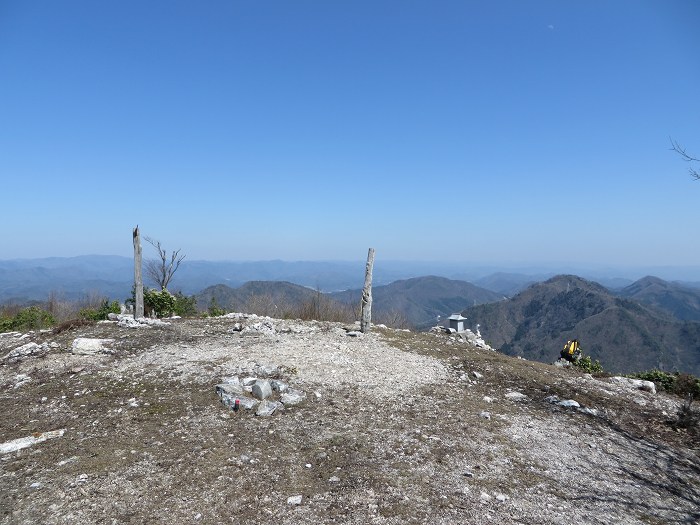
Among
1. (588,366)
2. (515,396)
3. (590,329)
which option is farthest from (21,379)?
(590,329)

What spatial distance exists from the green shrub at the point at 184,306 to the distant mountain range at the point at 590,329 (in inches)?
2771

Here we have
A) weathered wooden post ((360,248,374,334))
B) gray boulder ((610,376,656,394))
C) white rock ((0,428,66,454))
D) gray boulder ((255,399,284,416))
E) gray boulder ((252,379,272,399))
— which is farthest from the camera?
weathered wooden post ((360,248,374,334))

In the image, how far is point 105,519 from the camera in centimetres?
465

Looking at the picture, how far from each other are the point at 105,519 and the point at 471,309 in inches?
5237

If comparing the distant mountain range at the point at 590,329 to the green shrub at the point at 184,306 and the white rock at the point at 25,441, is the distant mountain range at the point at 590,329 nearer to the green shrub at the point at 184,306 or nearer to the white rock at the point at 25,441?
the green shrub at the point at 184,306

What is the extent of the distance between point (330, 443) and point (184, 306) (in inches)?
605

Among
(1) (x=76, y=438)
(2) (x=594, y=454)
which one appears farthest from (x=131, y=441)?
(2) (x=594, y=454)

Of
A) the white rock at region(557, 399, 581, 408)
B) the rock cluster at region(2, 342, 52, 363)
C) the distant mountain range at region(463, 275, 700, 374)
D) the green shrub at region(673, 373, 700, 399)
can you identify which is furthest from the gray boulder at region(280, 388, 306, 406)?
the distant mountain range at region(463, 275, 700, 374)

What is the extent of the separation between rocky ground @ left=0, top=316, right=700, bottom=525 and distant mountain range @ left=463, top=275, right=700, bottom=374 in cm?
7452

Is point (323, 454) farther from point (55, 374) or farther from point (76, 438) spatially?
point (55, 374)

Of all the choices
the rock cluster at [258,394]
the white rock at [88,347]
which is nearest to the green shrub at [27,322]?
the white rock at [88,347]

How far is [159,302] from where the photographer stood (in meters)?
18.4

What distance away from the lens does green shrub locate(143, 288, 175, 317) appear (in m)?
18.2

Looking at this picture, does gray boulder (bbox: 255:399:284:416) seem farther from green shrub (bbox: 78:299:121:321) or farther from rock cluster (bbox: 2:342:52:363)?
green shrub (bbox: 78:299:121:321)
